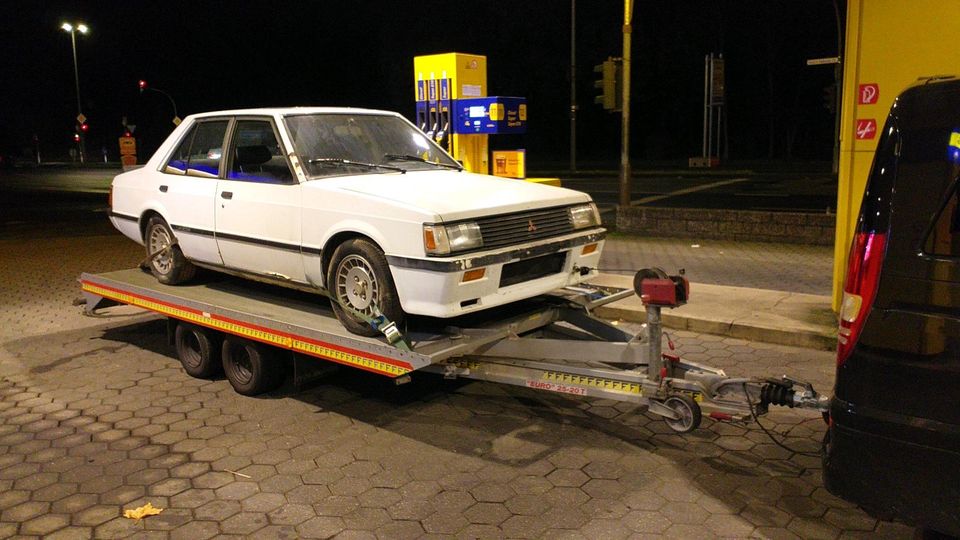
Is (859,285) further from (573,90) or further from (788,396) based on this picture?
(573,90)

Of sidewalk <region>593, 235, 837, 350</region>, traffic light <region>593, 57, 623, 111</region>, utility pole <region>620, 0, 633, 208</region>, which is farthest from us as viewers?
traffic light <region>593, 57, 623, 111</region>

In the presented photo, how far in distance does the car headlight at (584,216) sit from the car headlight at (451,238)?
38.5 inches

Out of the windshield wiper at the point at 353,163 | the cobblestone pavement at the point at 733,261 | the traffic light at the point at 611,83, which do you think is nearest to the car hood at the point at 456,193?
the windshield wiper at the point at 353,163

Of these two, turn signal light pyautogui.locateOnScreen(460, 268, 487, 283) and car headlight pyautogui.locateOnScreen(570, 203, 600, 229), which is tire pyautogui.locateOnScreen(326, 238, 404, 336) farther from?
car headlight pyautogui.locateOnScreen(570, 203, 600, 229)

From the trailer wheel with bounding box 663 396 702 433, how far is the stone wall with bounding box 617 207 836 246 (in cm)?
830

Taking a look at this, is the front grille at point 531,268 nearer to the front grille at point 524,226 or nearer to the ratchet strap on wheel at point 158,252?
the front grille at point 524,226

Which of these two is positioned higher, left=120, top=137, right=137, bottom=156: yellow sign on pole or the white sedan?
left=120, top=137, right=137, bottom=156: yellow sign on pole

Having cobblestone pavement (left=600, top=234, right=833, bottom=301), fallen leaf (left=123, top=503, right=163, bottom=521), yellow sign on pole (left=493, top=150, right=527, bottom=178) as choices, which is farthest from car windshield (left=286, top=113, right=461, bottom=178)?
yellow sign on pole (left=493, top=150, right=527, bottom=178)

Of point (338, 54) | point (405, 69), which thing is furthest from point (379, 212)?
point (338, 54)

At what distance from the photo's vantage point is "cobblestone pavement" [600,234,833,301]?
30.6 feet

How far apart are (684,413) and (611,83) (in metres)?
9.72

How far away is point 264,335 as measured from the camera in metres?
5.33

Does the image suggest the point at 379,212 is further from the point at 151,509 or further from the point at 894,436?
the point at 894,436

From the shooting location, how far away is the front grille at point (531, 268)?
495 cm
